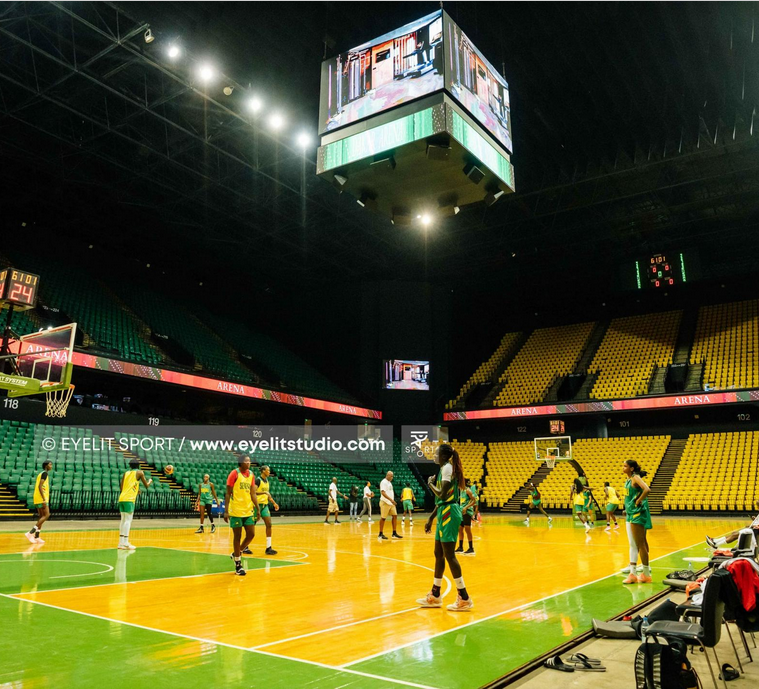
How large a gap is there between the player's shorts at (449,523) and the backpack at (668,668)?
311 centimetres

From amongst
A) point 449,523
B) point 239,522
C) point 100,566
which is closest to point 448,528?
point 449,523

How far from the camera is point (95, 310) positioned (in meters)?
25.0

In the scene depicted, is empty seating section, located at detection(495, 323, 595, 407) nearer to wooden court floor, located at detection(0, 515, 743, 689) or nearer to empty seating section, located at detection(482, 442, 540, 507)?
empty seating section, located at detection(482, 442, 540, 507)

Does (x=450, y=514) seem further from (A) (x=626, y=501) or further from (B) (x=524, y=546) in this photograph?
(B) (x=524, y=546)

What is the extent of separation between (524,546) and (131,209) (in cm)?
2233

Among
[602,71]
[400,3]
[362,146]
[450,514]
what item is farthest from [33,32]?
[450,514]

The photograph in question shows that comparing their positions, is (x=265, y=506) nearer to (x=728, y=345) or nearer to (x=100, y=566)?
(x=100, y=566)

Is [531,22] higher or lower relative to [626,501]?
higher

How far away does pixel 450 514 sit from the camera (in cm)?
643

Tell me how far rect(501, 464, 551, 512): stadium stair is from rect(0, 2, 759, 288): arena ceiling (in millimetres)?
11525

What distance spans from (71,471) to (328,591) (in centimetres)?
1449

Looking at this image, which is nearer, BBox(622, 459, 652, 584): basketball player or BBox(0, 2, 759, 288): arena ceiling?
BBox(622, 459, 652, 584): basketball player

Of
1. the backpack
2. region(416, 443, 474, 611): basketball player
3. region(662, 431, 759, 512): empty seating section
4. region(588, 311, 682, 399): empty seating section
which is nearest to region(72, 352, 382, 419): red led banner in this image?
region(588, 311, 682, 399): empty seating section

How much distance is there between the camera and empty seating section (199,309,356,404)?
30.8 m
